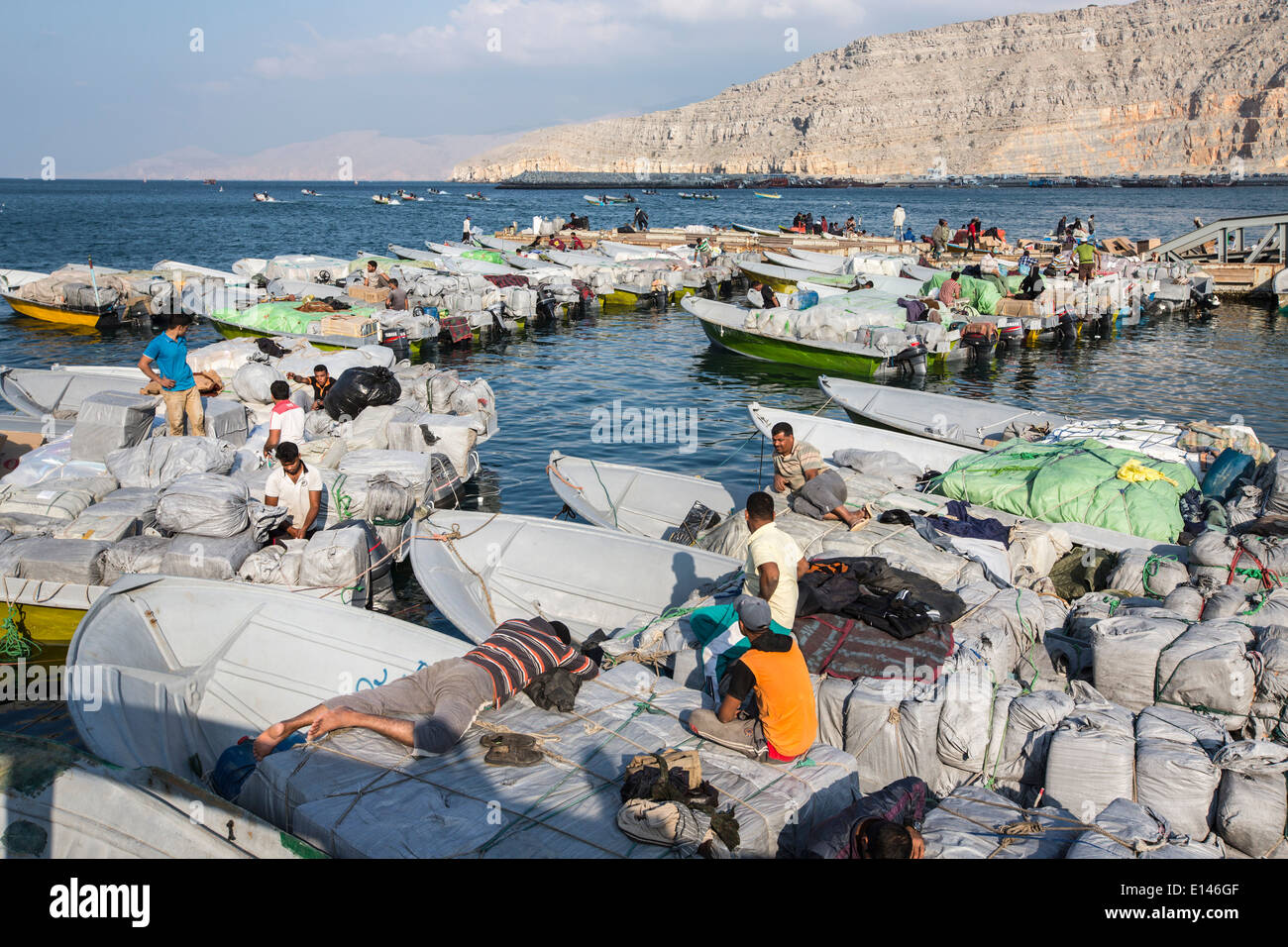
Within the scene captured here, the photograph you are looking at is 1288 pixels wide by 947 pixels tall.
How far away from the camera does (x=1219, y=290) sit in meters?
35.8

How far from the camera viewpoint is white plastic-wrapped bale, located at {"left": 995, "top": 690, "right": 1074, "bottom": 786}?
6109 mm

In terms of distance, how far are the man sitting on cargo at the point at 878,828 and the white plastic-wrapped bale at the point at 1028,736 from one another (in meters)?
1.08

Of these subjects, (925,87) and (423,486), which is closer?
(423,486)

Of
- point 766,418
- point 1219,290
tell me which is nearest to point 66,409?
point 766,418

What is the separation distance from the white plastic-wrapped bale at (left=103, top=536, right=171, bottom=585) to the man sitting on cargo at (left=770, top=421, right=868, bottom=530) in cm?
664

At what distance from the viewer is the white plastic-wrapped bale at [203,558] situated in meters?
8.92

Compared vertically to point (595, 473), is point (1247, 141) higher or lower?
higher

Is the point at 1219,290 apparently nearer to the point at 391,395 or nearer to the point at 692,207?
the point at 391,395

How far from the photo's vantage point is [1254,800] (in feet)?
17.6

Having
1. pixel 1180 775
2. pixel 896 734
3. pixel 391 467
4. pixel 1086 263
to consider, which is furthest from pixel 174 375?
pixel 1086 263

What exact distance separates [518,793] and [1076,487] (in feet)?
27.8

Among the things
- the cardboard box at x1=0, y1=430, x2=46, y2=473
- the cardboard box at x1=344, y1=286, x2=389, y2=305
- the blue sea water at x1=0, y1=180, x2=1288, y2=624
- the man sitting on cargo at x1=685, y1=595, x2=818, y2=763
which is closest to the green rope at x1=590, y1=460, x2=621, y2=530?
the blue sea water at x1=0, y1=180, x2=1288, y2=624
